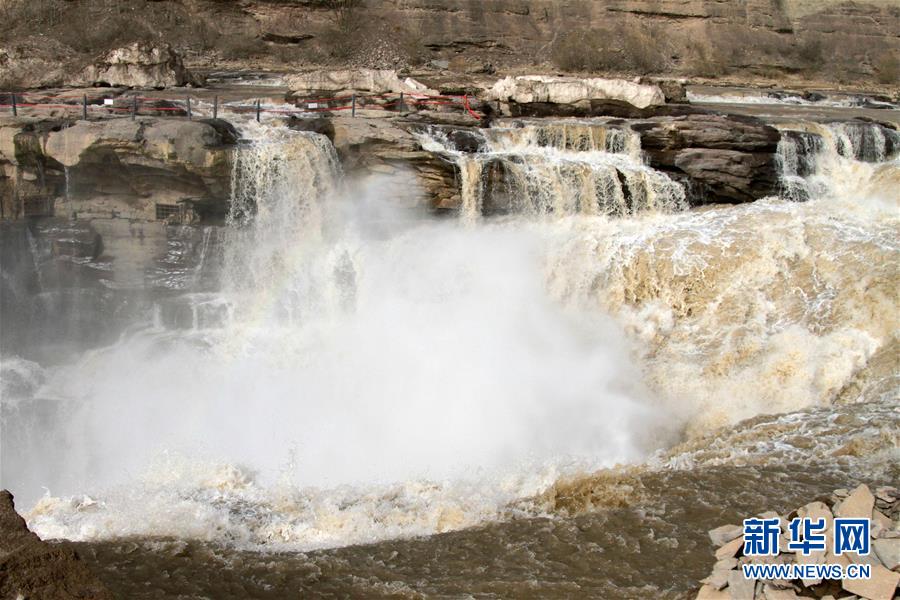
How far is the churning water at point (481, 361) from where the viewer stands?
852 cm

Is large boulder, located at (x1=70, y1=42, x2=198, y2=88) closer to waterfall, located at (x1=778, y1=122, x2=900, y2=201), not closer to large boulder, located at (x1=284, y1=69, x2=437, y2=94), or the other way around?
large boulder, located at (x1=284, y1=69, x2=437, y2=94)

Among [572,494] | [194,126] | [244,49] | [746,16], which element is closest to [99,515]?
[572,494]

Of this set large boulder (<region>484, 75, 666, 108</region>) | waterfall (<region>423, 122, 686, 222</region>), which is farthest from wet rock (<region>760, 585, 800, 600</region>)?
large boulder (<region>484, 75, 666, 108</region>)

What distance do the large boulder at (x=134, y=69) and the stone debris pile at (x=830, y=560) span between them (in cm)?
2025

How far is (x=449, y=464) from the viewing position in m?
9.92

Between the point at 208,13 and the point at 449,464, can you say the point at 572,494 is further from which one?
the point at 208,13

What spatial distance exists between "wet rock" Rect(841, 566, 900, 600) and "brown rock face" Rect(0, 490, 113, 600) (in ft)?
13.8

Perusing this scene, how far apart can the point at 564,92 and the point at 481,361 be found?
9024mm

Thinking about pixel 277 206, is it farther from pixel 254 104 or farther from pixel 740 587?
pixel 740 587

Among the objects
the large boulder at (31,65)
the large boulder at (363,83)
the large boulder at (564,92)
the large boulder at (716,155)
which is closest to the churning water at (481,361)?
the large boulder at (716,155)

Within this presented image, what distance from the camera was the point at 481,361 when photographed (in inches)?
465

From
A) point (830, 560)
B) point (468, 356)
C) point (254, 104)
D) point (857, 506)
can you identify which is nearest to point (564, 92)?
point (254, 104)

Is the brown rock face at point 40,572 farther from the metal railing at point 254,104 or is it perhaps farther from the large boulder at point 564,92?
the large boulder at point 564,92

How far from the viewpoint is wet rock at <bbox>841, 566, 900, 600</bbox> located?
4811 mm
